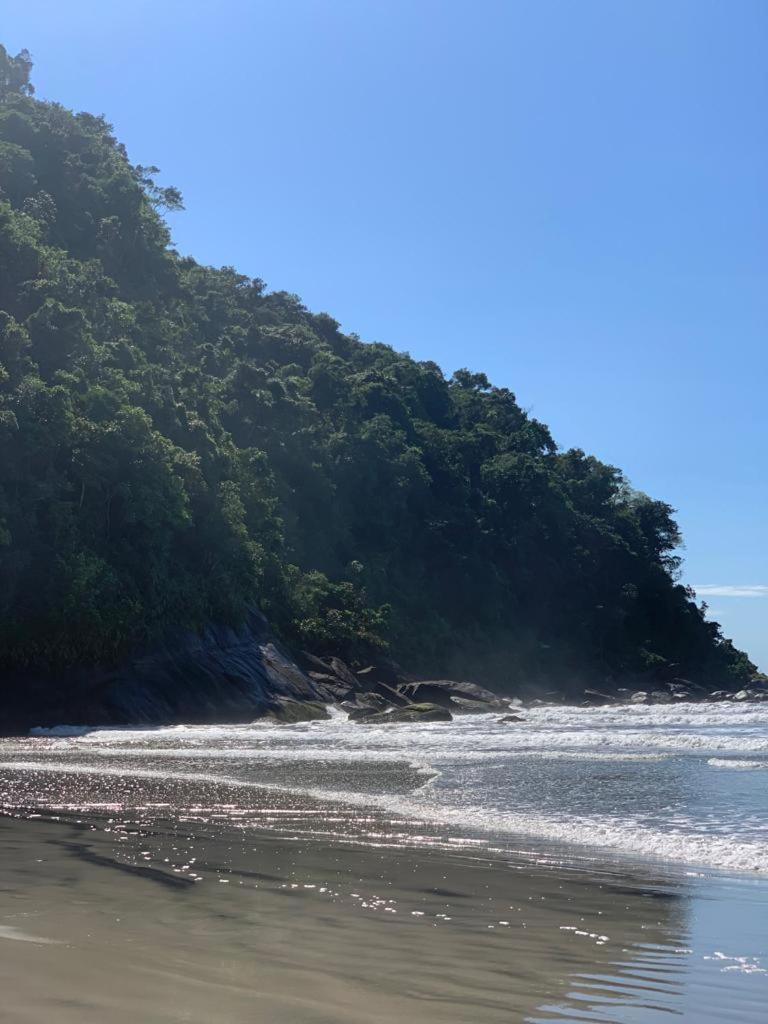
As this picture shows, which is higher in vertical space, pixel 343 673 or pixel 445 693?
pixel 343 673

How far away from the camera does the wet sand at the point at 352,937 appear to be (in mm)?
4211

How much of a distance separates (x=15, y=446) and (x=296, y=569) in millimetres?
21332

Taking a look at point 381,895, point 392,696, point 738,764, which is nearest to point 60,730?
point 738,764

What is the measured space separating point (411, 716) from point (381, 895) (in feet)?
84.5

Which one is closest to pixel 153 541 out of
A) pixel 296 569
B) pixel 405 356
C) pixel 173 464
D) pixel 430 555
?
pixel 173 464

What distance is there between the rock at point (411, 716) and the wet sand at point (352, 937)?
75.8 feet

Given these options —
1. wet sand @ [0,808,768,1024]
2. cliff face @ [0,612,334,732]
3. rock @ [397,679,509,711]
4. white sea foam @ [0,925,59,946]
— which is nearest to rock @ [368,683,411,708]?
rock @ [397,679,509,711]

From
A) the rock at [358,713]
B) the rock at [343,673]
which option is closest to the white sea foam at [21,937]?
the rock at [358,713]

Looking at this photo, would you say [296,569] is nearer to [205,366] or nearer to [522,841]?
[205,366]

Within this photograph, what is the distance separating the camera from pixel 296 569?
48875mm

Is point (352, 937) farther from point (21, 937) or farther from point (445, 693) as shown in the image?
point (445, 693)

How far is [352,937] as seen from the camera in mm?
5367

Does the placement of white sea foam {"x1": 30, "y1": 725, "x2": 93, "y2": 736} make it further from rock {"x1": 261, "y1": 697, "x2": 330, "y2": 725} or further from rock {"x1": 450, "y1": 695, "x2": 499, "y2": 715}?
rock {"x1": 450, "y1": 695, "x2": 499, "y2": 715}

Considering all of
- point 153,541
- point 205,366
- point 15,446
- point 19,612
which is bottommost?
point 19,612
